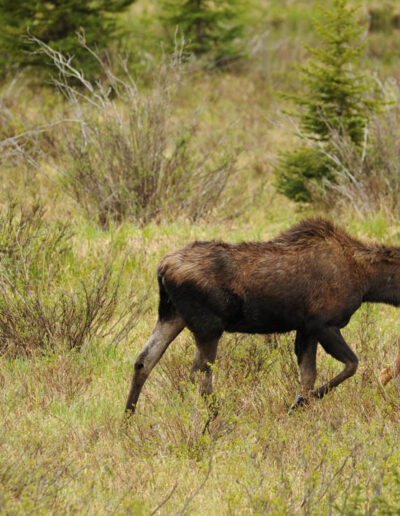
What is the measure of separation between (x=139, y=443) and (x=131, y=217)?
5.40m

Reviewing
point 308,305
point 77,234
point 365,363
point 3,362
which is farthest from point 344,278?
point 77,234

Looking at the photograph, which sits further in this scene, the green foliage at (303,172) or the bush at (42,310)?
the green foliage at (303,172)

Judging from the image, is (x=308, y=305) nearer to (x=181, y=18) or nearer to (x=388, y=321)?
(x=388, y=321)

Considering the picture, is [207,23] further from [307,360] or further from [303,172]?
[307,360]

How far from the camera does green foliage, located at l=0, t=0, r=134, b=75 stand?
1609 centimetres

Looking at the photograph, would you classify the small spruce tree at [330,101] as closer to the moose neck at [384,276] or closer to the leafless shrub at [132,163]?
the leafless shrub at [132,163]

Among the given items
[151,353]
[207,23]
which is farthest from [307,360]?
[207,23]

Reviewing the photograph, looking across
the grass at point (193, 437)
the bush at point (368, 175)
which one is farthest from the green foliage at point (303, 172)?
the grass at point (193, 437)

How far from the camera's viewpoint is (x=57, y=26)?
16.7 meters

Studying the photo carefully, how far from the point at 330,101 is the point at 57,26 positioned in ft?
24.9

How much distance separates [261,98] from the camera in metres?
19.9

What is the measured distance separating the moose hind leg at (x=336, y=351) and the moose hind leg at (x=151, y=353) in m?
1.11

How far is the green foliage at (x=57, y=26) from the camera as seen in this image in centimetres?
1609

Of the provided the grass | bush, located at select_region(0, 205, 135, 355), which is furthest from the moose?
bush, located at select_region(0, 205, 135, 355)
